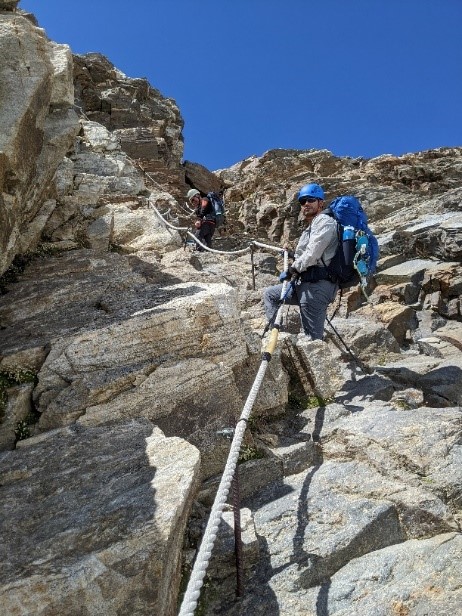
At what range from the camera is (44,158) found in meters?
12.1

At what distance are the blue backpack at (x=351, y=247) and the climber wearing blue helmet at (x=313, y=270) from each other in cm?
16

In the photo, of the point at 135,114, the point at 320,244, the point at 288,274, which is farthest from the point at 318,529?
the point at 135,114

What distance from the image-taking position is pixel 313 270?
31.5 ft

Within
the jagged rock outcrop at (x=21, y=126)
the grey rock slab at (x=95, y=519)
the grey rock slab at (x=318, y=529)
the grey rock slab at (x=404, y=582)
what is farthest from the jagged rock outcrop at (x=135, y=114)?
the grey rock slab at (x=404, y=582)

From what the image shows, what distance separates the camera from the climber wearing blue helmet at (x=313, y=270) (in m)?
9.29

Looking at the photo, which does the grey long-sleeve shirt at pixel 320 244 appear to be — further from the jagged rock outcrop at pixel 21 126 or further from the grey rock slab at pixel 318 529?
the jagged rock outcrop at pixel 21 126

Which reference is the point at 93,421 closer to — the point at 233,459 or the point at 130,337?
the point at 130,337

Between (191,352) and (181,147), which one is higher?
(181,147)

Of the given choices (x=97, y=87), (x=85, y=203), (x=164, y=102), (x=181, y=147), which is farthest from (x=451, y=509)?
(x=164, y=102)

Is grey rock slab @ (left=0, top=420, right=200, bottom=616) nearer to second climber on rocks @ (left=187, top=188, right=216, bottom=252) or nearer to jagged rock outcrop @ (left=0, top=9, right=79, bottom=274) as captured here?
jagged rock outcrop @ (left=0, top=9, right=79, bottom=274)

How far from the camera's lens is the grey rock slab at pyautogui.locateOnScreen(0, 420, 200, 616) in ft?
14.0

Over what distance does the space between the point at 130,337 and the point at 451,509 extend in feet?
18.9

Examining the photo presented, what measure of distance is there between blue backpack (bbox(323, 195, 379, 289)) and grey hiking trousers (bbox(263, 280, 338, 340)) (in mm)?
333

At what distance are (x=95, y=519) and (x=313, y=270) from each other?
20.8ft
